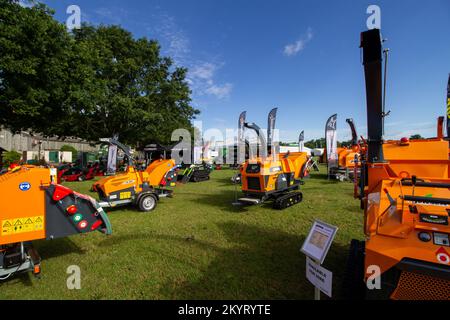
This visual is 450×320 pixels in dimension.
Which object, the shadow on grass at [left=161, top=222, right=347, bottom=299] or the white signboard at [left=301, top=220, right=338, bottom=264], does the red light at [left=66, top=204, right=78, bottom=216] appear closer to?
the shadow on grass at [left=161, top=222, right=347, bottom=299]

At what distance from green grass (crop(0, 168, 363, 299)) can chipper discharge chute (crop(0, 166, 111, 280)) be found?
18.0 inches

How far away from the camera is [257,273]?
3.57 metres

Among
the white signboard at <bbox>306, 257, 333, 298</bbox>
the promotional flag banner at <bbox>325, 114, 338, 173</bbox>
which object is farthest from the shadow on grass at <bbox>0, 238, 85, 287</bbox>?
the promotional flag banner at <bbox>325, 114, 338, 173</bbox>

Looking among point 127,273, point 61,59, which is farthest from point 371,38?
point 61,59

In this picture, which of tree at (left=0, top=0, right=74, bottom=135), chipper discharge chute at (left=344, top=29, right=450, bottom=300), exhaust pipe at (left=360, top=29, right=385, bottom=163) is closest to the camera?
chipper discharge chute at (left=344, top=29, right=450, bottom=300)

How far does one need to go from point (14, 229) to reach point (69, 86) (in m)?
12.7

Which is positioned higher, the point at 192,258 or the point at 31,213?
the point at 31,213

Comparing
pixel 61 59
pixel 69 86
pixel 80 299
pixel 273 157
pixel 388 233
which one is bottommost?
pixel 80 299

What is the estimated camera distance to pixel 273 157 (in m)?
7.71

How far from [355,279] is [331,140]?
43.9ft

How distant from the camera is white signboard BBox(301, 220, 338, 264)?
227cm

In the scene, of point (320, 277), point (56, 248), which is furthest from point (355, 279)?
point (56, 248)

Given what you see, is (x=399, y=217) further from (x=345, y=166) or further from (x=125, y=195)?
(x=345, y=166)
